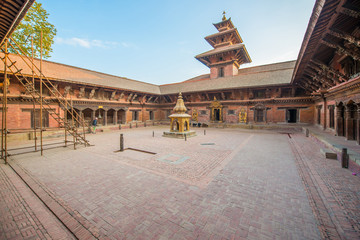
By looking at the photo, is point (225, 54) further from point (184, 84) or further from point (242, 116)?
point (242, 116)

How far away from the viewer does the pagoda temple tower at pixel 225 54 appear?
24.1 m

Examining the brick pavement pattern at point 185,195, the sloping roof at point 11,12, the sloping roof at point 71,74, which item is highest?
the sloping roof at point 71,74

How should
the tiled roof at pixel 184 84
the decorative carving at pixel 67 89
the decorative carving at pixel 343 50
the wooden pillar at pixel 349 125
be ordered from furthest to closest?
the tiled roof at pixel 184 84 < the decorative carving at pixel 67 89 < the wooden pillar at pixel 349 125 < the decorative carving at pixel 343 50

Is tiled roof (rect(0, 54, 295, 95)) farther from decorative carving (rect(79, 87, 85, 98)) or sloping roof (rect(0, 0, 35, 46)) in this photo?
sloping roof (rect(0, 0, 35, 46))

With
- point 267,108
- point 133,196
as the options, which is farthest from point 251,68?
point 133,196

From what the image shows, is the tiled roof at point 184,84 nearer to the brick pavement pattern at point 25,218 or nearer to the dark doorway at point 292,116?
the dark doorway at point 292,116

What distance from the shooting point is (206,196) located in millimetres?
3953

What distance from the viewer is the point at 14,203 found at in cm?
374

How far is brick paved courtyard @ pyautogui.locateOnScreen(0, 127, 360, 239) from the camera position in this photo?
284cm

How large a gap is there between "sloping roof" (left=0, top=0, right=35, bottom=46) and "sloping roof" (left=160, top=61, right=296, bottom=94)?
14339 mm

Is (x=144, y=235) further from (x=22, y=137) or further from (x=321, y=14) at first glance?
(x=22, y=137)

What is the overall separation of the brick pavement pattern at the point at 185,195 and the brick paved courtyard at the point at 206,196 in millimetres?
20

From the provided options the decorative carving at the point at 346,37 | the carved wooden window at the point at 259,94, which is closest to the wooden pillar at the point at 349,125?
the decorative carving at the point at 346,37

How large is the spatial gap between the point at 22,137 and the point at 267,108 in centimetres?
2429
